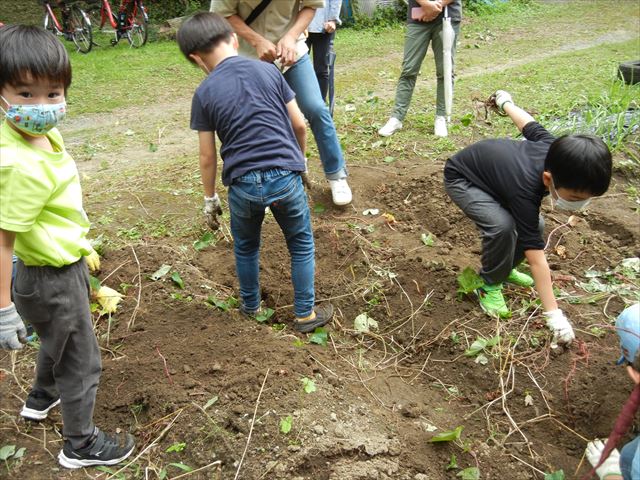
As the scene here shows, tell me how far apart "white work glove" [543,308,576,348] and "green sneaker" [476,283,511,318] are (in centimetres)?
31

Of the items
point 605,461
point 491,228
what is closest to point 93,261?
point 491,228

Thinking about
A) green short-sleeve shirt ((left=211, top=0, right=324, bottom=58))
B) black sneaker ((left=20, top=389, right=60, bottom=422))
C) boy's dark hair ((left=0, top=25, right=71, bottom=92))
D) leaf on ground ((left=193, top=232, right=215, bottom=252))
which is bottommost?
leaf on ground ((left=193, top=232, right=215, bottom=252))

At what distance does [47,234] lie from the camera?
6.13 feet

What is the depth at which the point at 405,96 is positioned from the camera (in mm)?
5277

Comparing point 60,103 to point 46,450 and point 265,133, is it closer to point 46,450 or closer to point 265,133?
point 265,133

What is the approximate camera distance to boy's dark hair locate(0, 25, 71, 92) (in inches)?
66.9

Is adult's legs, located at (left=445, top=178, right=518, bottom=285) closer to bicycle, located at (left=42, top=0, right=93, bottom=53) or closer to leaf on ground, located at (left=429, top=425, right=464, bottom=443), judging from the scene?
leaf on ground, located at (left=429, top=425, right=464, bottom=443)

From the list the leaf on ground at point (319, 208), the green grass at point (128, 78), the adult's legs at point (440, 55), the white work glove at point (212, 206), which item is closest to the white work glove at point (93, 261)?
the white work glove at point (212, 206)

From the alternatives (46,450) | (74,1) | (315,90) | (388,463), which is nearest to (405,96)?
(315,90)

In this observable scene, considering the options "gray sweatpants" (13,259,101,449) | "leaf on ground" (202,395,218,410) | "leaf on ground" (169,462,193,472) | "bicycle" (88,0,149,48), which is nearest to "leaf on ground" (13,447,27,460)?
"gray sweatpants" (13,259,101,449)

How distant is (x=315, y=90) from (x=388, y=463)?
2.31m

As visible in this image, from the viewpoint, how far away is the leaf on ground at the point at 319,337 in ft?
9.45

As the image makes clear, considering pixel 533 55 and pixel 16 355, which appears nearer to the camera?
pixel 16 355

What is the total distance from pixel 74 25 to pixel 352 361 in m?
9.46
